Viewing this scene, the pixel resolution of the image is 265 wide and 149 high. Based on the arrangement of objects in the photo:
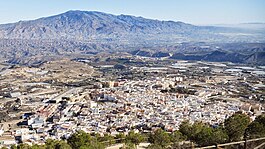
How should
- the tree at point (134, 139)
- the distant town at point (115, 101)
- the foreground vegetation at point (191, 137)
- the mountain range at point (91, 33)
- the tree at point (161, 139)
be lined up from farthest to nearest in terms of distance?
the mountain range at point (91, 33) < the distant town at point (115, 101) < the tree at point (134, 139) < the tree at point (161, 139) < the foreground vegetation at point (191, 137)

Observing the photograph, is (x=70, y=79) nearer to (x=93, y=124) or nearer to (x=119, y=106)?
(x=119, y=106)

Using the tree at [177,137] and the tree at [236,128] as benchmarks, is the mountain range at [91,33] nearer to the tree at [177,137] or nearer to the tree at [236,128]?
the tree at [177,137]

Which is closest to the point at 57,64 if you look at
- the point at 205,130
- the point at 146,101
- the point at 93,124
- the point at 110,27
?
the point at 146,101

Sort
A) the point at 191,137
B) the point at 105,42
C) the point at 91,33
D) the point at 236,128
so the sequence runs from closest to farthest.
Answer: the point at 236,128 → the point at 191,137 → the point at 105,42 → the point at 91,33

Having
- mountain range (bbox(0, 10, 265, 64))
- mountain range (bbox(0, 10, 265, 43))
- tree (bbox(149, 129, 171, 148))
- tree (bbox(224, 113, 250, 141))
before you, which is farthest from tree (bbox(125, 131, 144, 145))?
mountain range (bbox(0, 10, 265, 43))

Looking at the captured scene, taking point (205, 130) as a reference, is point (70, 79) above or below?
below

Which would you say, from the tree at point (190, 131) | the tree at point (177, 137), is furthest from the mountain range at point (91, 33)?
the tree at point (177, 137)

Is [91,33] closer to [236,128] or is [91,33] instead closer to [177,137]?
[177,137]

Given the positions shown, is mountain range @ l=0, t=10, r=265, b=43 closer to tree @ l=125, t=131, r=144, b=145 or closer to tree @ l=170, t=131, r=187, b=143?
tree @ l=125, t=131, r=144, b=145

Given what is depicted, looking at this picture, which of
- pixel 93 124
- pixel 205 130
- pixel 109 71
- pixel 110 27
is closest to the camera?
pixel 205 130

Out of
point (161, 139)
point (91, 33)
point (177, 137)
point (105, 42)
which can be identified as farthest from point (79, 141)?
point (91, 33)

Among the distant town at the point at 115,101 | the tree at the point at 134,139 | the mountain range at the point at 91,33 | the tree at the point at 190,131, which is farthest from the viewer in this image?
the mountain range at the point at 91,33
